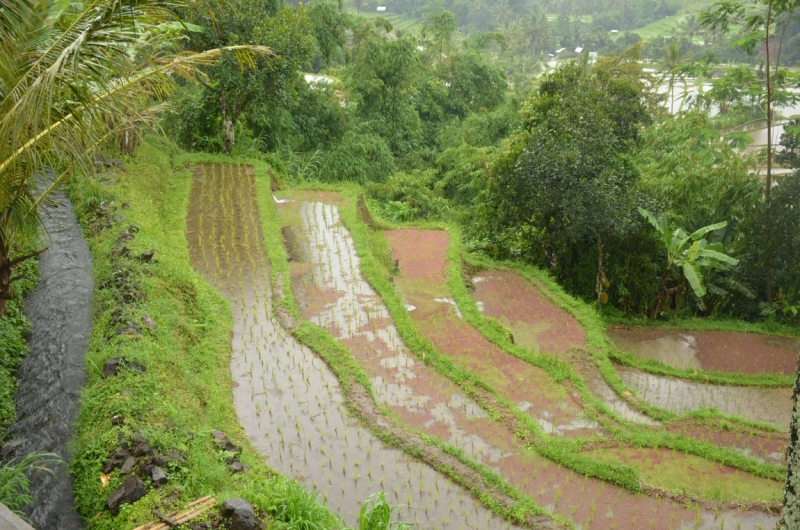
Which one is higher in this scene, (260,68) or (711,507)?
(260,68)

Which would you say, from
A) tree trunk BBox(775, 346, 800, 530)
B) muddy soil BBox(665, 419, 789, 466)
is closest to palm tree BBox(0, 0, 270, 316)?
tree trunk BBox(775, 346, 800, 530)

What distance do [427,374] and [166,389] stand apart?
3229mm

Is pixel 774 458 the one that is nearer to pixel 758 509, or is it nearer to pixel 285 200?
pixel 758 509

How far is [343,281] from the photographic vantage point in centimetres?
1110

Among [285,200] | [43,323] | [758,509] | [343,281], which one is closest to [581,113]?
[343,281]

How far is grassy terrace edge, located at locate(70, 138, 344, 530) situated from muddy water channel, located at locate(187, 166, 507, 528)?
255mm

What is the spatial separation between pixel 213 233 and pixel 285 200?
267 cm

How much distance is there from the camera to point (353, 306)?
406 inches

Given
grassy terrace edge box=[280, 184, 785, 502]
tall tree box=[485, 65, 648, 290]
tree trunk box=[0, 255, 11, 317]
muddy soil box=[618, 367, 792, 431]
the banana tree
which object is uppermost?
tall tree box=[485, 65, 648, 290]

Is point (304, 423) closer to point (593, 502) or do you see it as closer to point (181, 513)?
point (181, 513)

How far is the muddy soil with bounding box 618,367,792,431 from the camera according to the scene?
9.40 meters

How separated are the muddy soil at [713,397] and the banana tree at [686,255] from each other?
6.47 feet

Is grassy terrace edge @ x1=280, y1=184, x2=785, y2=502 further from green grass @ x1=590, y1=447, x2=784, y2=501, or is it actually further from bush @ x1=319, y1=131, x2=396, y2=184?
bush @ x1=319, y1=131, x2=396, y2=184

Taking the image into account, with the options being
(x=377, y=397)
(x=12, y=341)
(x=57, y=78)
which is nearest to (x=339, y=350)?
(x=377, y=397)
